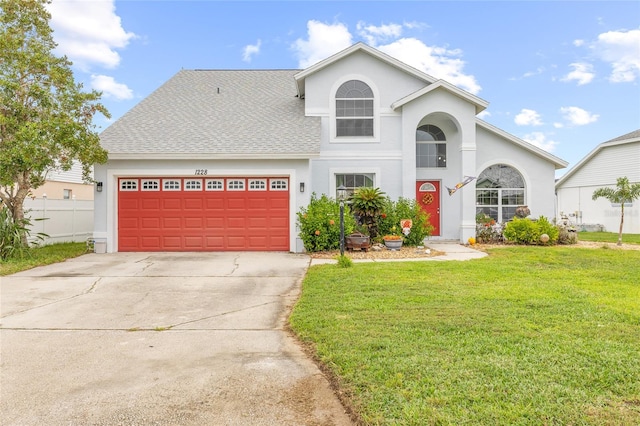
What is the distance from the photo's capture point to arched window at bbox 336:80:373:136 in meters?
13.8

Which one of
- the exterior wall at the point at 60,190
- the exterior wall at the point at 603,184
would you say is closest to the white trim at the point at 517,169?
the exterior wall at the point at 603,184

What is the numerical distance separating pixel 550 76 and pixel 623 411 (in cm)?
1689

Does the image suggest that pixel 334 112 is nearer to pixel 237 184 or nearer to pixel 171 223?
pixel 237 184

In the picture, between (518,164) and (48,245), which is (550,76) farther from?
(48,245)

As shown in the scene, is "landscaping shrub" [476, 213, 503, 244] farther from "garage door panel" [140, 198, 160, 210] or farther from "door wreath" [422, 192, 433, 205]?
"garage door panel" [140, 198, 160, 210]

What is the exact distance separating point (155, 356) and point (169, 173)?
9124 millimetres

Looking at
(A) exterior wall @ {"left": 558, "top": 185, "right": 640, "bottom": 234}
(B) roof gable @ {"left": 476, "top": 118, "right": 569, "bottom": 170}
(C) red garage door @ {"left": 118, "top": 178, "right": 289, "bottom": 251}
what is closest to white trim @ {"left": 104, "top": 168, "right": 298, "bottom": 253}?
(C) red garage door @ {"left": 118, "top": 178, "right": 289, "bottom": 251}

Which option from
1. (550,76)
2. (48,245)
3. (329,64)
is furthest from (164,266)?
(550,76)

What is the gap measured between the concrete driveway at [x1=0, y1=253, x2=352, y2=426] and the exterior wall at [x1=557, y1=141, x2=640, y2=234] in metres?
19.7

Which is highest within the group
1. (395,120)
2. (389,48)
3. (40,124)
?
(389,48)

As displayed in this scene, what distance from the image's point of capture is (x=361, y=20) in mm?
15055

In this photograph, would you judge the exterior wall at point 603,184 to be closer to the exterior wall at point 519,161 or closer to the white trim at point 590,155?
the white trim at point 590,155

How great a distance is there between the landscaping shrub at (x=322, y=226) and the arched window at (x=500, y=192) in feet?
19.5

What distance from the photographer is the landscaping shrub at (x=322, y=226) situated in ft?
37.7
